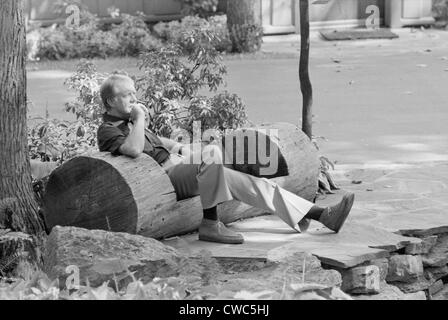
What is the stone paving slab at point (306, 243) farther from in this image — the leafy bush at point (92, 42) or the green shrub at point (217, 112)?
the leafy bush at point (92, 42)

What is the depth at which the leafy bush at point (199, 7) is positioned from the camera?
1705 centimetres

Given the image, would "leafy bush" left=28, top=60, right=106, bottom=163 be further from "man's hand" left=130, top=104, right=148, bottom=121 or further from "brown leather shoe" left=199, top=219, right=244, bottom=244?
"brown leather shoe" left=199, top=219, right=244, bottom=244

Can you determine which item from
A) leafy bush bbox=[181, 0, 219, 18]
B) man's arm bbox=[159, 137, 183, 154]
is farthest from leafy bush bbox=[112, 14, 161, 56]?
man's arm bbox=[159, 137, 183, 154]

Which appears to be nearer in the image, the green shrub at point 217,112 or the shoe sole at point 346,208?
the shoe sole at point 346,208

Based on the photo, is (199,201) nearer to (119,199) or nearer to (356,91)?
(119,199)

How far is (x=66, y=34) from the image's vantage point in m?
16.2

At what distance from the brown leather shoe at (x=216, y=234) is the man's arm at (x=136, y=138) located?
0.59 metres

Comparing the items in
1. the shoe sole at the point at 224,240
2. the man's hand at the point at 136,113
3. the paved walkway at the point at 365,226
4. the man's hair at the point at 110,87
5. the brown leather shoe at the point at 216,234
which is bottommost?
the paved walkway at the point at 365,226

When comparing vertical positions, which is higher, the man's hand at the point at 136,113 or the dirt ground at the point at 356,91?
the man's hand at the point at 136,113

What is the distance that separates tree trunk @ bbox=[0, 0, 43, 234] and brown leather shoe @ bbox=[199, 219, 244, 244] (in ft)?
3.52

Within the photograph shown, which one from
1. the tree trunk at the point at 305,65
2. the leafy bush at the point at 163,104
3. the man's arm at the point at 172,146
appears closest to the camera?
the man's arm at the point at 172,146

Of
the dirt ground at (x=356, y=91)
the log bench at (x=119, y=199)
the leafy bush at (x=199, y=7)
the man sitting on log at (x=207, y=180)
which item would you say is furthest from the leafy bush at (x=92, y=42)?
the log bench at (x=119, y=199)

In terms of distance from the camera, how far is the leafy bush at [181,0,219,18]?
55.9 feet

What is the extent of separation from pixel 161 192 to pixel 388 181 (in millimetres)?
2499
